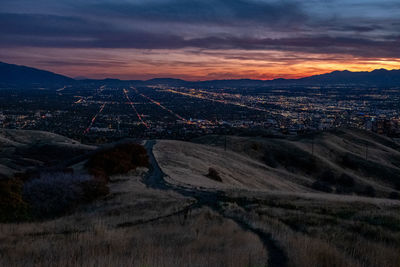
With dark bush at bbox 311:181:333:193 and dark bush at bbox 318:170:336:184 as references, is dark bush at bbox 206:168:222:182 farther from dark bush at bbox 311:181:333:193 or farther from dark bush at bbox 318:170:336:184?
dark bush at bbox 318:170:336:184

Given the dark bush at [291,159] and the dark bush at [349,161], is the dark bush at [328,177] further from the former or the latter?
the dark bush at [349,161]

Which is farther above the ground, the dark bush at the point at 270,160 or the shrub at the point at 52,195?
the shrub at the point at 52,195

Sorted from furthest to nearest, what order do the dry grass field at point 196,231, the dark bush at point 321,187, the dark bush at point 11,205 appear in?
1. the dark bush at point 321,187
2. the dark bush at point 11,205
3. the dry grass field at point 196,231

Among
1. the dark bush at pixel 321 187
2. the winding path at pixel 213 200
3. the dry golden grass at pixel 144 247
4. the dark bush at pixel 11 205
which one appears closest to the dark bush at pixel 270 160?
the dark bush at pixel 321 187

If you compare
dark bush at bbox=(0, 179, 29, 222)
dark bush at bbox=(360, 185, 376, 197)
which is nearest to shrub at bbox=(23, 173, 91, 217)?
dark bush at bbox=(0, 179, 29, 222)

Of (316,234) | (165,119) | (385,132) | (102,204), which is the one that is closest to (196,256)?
(316,234)

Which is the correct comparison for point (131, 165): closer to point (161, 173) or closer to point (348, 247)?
point (161, 173)

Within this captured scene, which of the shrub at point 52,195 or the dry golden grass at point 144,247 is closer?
the dry golden grass at point 144,247
